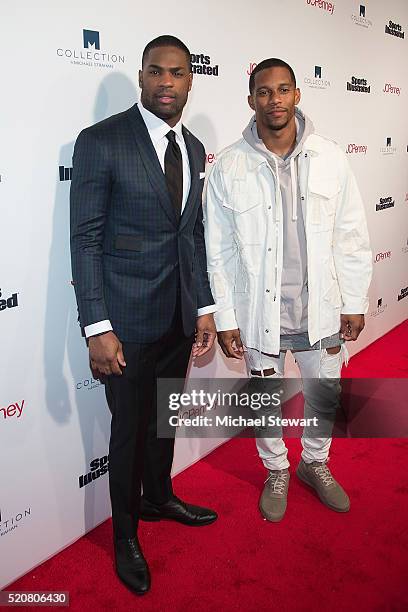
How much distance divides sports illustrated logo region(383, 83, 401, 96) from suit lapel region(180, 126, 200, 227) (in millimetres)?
3045

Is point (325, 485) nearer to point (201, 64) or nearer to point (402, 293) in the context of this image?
point (201, 64)

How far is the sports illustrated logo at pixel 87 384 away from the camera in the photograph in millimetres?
2456

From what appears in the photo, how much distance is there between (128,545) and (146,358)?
2.61ft

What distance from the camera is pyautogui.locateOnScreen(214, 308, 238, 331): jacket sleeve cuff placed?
8.20 feet

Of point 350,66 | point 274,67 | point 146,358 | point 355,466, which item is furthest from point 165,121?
point 350,66

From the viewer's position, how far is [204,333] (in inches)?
95.0

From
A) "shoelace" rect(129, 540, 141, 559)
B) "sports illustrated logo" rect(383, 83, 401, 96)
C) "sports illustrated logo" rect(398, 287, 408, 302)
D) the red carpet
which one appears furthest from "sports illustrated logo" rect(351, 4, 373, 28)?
"shoelace" rect(129, 540, 141, 559)

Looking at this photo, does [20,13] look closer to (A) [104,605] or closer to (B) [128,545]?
(B) [128,545]

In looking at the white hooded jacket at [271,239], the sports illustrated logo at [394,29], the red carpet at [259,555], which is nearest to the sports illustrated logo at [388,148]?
the sports illustrated logo at [394,29]

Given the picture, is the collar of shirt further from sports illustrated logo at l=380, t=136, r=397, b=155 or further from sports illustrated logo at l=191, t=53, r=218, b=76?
sports illustrated logo at l=380, t=136, r=397, b=155

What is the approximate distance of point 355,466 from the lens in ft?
10.3

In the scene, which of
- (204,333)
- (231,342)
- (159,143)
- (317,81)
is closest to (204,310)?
(204,333)

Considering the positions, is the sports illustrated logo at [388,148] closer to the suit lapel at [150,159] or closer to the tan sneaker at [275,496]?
the tan sneaker at [275,496]

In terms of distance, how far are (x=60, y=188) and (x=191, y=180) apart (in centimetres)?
50
